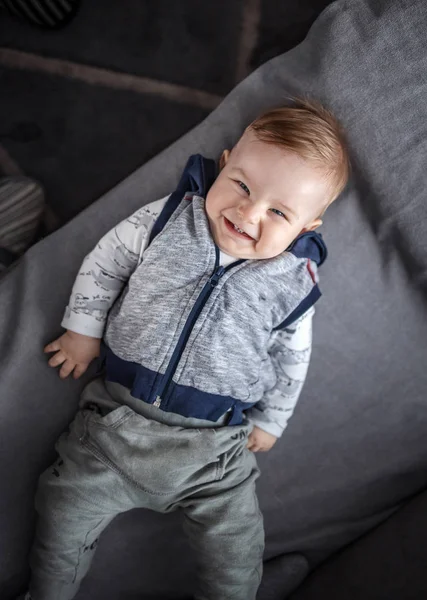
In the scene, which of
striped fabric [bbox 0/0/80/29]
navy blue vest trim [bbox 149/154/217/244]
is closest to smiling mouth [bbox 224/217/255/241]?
navy blue vest trim [bbox 149/154/217/244]

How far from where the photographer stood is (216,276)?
3.51ft

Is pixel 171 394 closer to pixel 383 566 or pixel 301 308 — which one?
pixel 301 308

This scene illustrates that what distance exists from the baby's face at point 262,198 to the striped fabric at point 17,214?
458 millimetres

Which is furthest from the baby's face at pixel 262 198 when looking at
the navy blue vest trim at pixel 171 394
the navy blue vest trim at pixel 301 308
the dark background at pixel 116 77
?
the dark background at pixel 116 77

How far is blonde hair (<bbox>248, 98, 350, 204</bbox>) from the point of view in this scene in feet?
3.33

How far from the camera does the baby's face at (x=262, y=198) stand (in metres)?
1.01

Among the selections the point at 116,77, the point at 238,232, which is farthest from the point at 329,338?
the point at 116,77

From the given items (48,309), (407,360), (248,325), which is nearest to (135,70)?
(48,309)

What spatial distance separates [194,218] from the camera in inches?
42.6

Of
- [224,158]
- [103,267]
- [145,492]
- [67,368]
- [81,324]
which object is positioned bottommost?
[145,492]

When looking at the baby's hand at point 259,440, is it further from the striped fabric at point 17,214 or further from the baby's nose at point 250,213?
the striped fabric at point 17,214

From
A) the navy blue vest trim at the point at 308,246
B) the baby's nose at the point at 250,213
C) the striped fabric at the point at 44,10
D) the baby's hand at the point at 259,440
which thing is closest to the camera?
the baby's nose at the point at 250,213

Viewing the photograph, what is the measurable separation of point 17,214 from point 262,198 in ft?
1.89

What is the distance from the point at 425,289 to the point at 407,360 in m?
0.16
